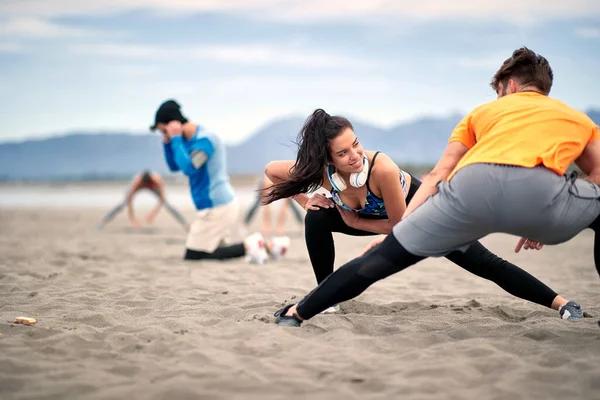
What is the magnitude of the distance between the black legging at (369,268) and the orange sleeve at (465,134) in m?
0.64

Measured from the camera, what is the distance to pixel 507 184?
3113mm

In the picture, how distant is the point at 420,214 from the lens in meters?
3.29

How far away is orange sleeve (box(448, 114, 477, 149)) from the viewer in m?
3.41

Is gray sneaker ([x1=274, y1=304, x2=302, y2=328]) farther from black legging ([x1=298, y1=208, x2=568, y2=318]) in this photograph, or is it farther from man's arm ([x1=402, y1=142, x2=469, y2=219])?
man's arm ([x1=402, y1=142, x2=469, y2=219])

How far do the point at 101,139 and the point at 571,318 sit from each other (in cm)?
14109

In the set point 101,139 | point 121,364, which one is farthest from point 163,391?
point 101,139

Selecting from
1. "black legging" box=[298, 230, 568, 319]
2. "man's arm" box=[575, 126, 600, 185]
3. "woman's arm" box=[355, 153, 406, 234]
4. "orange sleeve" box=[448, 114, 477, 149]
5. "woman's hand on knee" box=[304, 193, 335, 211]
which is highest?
"orange sleeve" box=[448, 114, 477, 149]

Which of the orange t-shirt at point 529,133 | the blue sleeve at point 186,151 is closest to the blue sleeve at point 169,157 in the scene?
the blue sleeve at point 186,151

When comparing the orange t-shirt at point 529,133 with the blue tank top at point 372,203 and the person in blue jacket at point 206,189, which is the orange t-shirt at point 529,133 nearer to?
the blue tank top at point 372,203

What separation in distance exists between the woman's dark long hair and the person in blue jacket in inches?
150

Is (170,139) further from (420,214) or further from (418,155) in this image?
(418,155)

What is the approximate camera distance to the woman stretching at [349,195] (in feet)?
12.5

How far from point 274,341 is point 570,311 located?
194 centimetres

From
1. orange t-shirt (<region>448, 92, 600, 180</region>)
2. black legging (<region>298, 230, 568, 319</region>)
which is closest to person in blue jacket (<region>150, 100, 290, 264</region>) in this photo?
black legging (<region>298, 230, 568, 319</region>)
